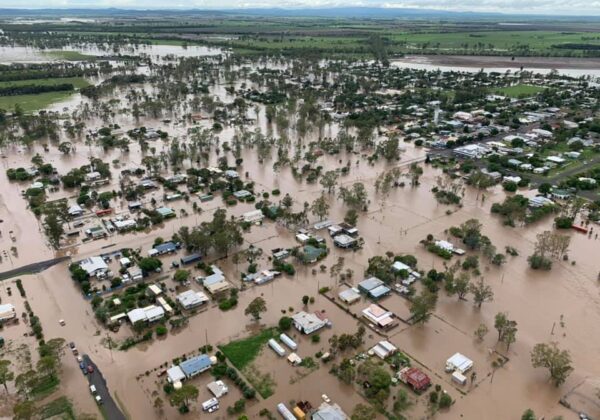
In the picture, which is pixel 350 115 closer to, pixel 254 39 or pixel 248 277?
pixel 248 277

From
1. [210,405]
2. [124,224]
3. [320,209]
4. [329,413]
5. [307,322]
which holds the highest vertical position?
[320,209]

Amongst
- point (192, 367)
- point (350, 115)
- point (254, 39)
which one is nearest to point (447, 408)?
point (192, 367)

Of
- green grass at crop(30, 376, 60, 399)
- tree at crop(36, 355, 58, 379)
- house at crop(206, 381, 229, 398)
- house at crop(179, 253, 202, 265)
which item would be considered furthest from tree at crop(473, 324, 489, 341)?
tree at crop(36, 355, 58, 379)

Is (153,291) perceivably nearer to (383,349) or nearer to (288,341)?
(288,341)

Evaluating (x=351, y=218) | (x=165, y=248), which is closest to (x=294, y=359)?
(x=165, y=248)

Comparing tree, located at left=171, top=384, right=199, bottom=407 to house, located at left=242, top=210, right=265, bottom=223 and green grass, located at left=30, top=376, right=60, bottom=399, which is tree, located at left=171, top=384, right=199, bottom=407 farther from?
house, located at left=242, top=210, right=265, bottom=223
